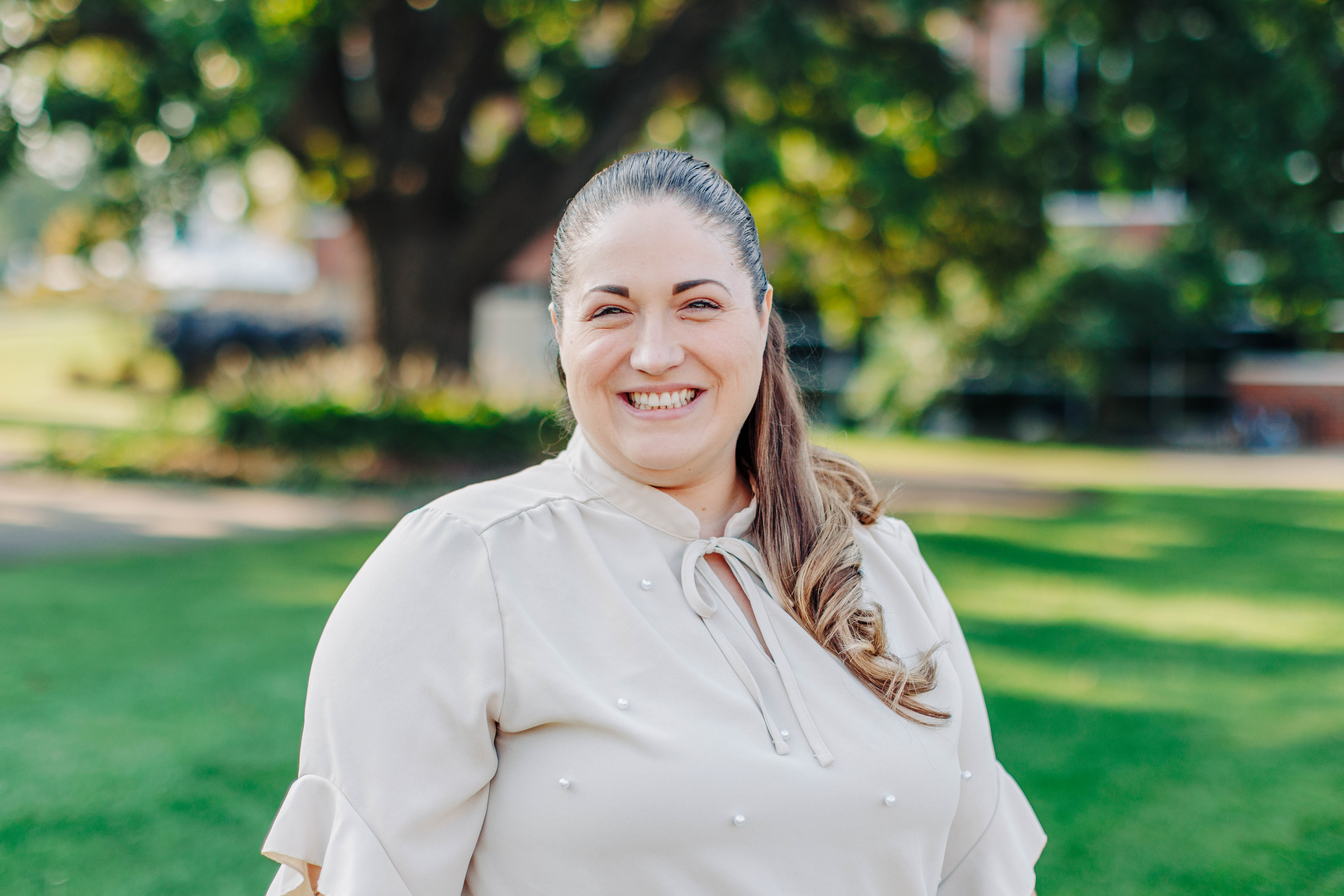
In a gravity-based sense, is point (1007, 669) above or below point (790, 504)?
below

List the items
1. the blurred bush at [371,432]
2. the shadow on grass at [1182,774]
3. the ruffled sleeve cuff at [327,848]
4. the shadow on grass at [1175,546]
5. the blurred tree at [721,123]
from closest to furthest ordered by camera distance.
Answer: the ruffled sleeve cuff at [327,848], the shadow on grass at [1182,774], the shadow on grass at [1175,546], the blurred tree at [721,123], the blurred bush at [371,432]

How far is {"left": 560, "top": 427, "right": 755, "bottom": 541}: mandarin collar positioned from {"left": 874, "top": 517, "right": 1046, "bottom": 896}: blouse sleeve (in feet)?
1.53

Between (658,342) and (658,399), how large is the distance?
10 cm

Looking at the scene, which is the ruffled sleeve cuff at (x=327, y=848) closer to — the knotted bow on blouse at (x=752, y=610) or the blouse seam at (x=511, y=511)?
the blouse seam at (x=511, y=511)

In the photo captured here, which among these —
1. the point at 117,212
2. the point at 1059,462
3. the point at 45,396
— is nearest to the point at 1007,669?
the point at 117,212

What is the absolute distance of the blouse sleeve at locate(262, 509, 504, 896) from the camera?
5.00 feet

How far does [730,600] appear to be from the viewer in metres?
1.80

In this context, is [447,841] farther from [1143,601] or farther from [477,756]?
[1143,601]

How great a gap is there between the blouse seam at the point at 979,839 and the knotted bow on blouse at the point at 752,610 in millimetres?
428

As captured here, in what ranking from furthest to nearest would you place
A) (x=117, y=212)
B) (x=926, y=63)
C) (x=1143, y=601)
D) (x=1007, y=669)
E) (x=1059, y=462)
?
(x=1059, y=462) → (x=926, y=63) → (x=117, y=212) → (x=1143, y=601) → (x=1007, y=669)

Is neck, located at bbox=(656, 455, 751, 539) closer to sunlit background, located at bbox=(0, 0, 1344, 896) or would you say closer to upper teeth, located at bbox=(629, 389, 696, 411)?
upper teeth, located at bbox=(629, 389, 696, 411)

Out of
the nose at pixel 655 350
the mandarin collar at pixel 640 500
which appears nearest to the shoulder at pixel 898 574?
the mandarin collar at pixel 640 500

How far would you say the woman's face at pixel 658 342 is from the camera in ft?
5.71

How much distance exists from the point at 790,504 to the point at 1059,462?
16340 mm
